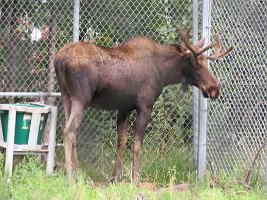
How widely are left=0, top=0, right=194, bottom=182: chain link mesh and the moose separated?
0.58m

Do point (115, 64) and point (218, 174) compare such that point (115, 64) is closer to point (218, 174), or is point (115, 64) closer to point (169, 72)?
point (169, 72)

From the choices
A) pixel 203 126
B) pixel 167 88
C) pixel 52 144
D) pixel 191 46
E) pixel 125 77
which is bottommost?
pixel 52 144

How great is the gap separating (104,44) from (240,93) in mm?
2185

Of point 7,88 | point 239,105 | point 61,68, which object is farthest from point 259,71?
point 7,88

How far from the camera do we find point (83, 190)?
7.31 m

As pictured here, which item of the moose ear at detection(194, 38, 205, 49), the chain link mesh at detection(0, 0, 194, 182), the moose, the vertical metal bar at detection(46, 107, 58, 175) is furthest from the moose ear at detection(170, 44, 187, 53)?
the vertical metal bar at detection(46, 107, 58, 175)

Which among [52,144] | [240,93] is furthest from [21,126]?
[240,93]

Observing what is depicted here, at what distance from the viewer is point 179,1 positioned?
10.4 m

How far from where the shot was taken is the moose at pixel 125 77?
873 cm

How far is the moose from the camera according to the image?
344 inches

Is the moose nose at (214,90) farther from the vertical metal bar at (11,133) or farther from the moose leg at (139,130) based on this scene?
the vertical metal bar at (11,133)

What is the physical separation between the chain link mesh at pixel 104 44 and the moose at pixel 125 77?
582 mm

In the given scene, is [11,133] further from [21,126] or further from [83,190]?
[83,190]

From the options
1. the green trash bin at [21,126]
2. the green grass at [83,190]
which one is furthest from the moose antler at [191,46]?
the green trash bin at [21,126]
